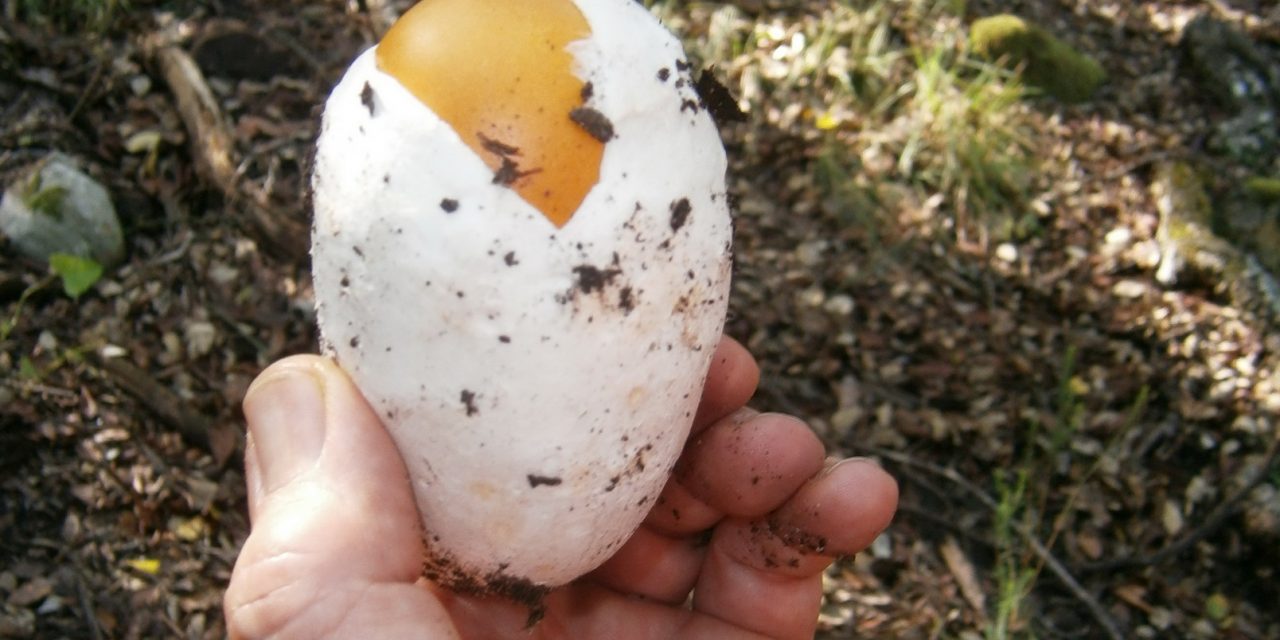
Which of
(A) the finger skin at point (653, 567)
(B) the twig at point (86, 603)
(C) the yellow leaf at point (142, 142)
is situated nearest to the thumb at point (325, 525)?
(A) the finger skin at point (653, 567)

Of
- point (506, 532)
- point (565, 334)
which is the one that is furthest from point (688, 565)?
point (565, 334)

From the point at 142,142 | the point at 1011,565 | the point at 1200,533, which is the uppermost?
the point at 142,142

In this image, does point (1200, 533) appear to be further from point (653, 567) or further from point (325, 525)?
point (325, 525)

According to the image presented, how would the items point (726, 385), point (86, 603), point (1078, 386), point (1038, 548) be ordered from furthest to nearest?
point (1078, 386)
point (1038, 548)
point (86, 603)
point (726, 385)

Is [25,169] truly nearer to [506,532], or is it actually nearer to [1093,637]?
[506,532]

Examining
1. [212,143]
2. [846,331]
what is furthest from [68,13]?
[846,331]
